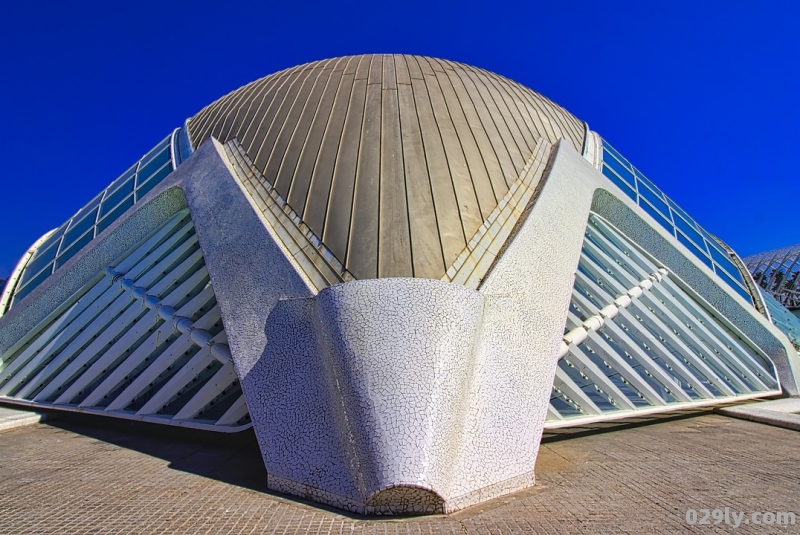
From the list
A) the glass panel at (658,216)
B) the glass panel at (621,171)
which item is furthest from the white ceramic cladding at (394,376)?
the glass panel at (621,171)

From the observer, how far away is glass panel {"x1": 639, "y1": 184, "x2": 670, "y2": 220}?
42.1 ft

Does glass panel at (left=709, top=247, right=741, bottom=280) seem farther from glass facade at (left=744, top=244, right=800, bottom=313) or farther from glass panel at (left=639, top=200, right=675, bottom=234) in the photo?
glass facade at (left=744, top=244, right=800, bottom=313)

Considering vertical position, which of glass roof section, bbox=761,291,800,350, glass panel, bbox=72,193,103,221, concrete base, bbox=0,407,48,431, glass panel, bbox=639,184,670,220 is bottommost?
glass roof section, bbox=761,291,800,350

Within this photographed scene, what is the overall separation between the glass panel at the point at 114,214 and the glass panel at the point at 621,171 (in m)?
11.1

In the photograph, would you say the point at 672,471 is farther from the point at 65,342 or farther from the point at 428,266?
the point at 65,342

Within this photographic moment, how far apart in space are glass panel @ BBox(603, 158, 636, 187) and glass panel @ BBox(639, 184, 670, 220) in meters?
0.30

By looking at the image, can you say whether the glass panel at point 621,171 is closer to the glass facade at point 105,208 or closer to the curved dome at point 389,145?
the curved dome at point 389,145

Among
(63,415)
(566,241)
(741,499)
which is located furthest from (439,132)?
(63,415)

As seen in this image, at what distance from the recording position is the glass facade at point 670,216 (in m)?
12.2

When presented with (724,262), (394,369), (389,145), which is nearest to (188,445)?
A: (394,369)

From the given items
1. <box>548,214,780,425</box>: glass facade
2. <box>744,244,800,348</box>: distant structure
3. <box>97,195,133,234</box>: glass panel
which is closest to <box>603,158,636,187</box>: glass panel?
<box>548,214,780,425</box>: glass facade

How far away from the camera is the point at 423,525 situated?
4145 mm

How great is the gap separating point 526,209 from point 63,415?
9176 mm

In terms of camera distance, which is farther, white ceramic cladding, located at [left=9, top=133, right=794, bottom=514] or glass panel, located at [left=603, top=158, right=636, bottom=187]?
glass panel, located at [left=603, top=158, right=636, bottom=187]
